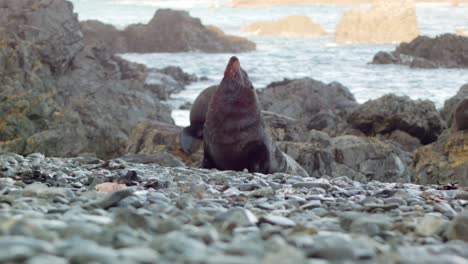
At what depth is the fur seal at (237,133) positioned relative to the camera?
273 inches

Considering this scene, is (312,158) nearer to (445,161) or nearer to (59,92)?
(445,161)

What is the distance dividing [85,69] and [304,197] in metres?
13.0

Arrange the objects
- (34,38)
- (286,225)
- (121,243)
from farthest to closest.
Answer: (34,38), (286,225), (121,243)

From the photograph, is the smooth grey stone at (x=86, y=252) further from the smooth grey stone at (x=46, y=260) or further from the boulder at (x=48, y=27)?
the boulder at (x=48, y=27)

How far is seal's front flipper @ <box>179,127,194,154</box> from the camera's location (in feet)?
27.1

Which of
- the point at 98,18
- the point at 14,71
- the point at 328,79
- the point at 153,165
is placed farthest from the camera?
the point at 98,18

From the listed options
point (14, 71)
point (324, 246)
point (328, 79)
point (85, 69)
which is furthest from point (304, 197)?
point (328, 79)

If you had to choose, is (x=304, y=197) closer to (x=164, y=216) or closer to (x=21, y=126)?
(x=164, y=216)

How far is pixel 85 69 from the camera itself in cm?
1641

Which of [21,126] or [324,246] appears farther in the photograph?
[21,126]

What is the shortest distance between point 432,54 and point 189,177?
89.4 feet

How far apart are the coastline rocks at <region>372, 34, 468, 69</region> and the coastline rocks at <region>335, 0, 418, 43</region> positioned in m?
12.4

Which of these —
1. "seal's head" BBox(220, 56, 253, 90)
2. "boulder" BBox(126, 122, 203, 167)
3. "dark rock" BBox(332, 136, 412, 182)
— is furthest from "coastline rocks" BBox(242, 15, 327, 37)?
"seal's head" BBox(220, 56, 253, 90)

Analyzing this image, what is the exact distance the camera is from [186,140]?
27.3 ft
